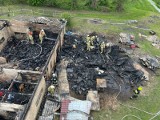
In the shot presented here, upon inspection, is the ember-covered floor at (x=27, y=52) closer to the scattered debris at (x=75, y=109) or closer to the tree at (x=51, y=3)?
the scattered debris at (x=75, y=109)

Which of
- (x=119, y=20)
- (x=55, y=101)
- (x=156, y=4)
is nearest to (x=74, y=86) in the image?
(x=55, y=101)

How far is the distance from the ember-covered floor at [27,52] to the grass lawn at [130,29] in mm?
6638

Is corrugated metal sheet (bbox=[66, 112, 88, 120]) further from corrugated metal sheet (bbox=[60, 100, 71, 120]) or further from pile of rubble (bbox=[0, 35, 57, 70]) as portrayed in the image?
pile of rubble (bbox=[0, 35, 57, 70])

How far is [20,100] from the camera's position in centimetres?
2144

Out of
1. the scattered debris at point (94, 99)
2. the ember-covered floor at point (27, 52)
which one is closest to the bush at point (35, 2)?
the ember-covered floor at point (27, 52)

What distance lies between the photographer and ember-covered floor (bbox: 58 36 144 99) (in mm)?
25138

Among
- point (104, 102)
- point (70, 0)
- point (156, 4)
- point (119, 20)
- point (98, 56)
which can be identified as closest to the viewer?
point (104, 102)

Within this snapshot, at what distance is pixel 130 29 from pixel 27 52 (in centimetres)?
1636

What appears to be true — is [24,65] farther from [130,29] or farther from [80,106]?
[130,29]

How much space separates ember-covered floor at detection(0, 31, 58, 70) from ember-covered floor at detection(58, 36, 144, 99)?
2.14m

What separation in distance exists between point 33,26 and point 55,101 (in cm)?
1211

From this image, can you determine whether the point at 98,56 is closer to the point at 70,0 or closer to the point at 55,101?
the point at 55,101

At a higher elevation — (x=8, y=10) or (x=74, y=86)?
(x=8, y=10)

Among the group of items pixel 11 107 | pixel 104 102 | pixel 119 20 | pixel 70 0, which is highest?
pixel 70 0
